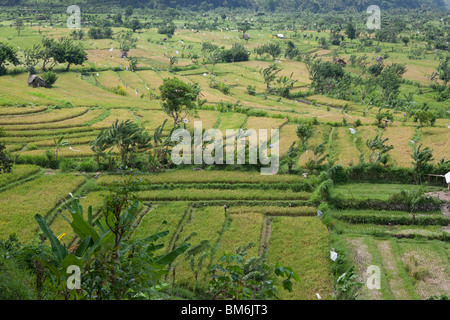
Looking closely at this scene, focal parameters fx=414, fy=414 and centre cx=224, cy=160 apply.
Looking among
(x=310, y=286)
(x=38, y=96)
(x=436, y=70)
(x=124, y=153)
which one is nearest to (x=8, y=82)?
(x=38, y=96)

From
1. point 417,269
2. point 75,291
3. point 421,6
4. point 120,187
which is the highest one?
point 421,6

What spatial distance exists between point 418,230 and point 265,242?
6768mm

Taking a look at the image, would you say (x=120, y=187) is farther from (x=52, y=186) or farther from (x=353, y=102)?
(x=353, y=102)

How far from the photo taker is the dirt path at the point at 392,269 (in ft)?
Result: 45.3

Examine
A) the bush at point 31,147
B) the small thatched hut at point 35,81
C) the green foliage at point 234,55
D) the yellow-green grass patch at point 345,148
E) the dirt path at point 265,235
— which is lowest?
the dirt path at point 265,235

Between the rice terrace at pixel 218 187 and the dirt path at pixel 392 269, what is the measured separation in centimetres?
7

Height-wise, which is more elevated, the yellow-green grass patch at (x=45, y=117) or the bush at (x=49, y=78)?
the bush at (x=49, y=78)

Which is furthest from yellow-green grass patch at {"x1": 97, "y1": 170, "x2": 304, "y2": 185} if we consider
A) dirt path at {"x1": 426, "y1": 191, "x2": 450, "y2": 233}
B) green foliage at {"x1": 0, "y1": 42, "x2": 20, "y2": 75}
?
green foliage at {"x1": 0, "y1": 42, "x2": 20, "y2": 75}

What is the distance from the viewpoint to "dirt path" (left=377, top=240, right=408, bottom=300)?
13797 mm

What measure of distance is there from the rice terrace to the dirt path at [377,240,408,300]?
0.07 metres

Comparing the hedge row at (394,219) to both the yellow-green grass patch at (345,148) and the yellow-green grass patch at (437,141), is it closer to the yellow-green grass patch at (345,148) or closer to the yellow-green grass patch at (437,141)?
the yellow-green grass patch at (345,148)

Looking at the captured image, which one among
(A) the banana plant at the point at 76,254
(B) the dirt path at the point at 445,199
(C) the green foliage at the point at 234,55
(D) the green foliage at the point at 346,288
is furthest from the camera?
(C) the green foliage at the point at 234,55

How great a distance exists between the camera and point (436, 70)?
186ft

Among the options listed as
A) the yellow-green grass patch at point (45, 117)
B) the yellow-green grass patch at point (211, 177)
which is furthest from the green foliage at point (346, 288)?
the yellow-green grass patch at point (45, 117)
